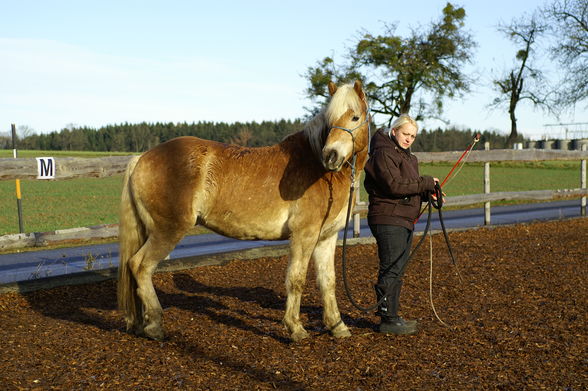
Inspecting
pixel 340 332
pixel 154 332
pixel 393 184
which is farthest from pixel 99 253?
pixel 393 184

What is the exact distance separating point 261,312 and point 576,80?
27850 mm

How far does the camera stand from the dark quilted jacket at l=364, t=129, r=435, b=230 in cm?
497

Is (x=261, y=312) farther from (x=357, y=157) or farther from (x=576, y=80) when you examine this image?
(x=576, y=80)

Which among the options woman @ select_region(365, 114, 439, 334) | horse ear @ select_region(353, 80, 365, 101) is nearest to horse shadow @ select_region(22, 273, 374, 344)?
woman @ select_region(365, 114, 439, 334)

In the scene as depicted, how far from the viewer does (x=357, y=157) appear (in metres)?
5.03

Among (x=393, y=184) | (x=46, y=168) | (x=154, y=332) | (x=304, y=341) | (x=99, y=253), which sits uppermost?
(x=46, y=168)

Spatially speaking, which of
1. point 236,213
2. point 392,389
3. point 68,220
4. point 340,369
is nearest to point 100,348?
point 236,213

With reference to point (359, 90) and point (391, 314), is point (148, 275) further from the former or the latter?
point (359, 90)

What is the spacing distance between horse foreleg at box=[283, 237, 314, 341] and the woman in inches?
28.8

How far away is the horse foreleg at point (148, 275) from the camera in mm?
5043

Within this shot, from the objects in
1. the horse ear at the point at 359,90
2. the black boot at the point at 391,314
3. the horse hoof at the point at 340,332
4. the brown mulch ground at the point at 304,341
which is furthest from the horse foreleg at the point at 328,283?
the horse ear at the point at 359,90

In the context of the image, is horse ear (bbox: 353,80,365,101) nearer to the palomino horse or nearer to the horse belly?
the palomino horse

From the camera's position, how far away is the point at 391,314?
16.9 ft

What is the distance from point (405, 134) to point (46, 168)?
4540mm
